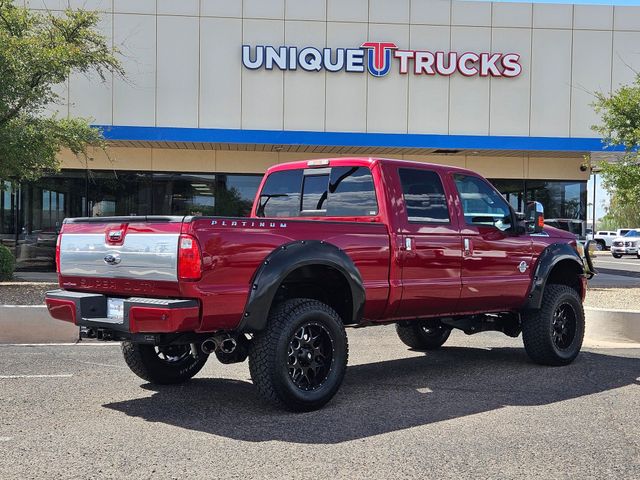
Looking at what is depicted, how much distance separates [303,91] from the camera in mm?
19062

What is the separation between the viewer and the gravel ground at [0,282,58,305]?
1109cm

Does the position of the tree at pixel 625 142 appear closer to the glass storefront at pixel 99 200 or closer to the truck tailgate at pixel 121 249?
the glass storefront at pixel 99 200

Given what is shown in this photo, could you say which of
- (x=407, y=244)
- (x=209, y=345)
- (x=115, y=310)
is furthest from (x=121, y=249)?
(x=407, y=244)

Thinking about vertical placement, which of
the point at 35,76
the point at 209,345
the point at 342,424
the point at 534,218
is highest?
the point at 35,76

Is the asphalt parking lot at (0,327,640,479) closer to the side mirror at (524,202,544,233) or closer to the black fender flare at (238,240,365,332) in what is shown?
the black fender flare at (238,240,365,332)

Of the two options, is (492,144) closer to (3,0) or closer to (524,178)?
(524,178)

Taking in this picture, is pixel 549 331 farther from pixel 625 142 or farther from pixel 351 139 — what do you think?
pixel 351 139

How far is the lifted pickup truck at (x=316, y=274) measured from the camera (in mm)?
5156

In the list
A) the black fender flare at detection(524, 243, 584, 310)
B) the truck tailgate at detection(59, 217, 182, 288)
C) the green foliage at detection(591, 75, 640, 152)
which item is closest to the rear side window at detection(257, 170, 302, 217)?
the truck tailgate at detection(59, 217, 182, 288)

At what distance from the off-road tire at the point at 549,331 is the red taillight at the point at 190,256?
4.22m

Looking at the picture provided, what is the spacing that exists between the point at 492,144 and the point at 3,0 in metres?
12.3

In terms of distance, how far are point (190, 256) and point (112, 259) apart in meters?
0.82

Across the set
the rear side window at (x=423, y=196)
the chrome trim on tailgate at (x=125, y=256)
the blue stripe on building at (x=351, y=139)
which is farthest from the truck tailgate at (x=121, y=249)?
the blue stripe on building at (x=351, y=139)

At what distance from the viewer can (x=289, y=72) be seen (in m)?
19.0
